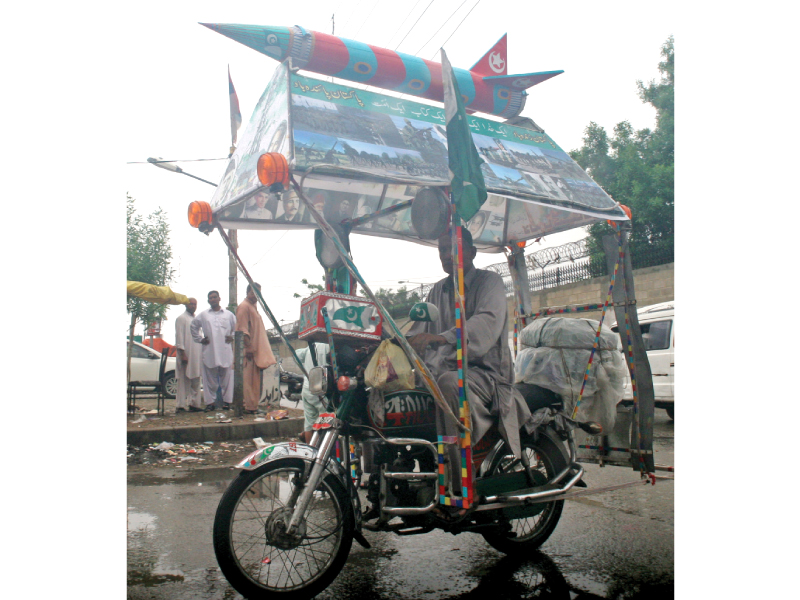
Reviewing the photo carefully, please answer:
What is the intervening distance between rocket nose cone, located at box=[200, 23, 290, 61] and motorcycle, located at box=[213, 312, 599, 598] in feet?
5.02

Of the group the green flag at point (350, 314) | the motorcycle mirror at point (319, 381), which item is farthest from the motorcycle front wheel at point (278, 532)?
the green flag at point (350, 314)

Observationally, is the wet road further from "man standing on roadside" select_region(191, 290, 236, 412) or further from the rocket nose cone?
"man standing on roadside" select_region(191, 290, 236, 412)

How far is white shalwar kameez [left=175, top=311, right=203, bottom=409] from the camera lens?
9.48 metres

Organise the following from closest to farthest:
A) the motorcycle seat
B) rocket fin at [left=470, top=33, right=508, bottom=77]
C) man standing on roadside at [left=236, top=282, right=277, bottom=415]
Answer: the motorcycle seat → rocket fin at [left=470, top=33, right=508, bottom=77] → man standing on roadside at [left=236, top=282, right=277, bottom=415]

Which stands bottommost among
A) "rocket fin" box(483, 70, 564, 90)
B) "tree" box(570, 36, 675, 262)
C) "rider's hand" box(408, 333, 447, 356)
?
"rider's hand" box(408, 333, 447, 356)

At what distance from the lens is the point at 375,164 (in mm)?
2861

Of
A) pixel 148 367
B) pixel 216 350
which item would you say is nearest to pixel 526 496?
pixel 216 350

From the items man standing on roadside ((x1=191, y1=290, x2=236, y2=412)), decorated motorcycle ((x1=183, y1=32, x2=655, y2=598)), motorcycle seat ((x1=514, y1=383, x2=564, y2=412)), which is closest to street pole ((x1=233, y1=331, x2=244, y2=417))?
man standing on roadside ((x1=191, y1=290, x2=236, y2=412))

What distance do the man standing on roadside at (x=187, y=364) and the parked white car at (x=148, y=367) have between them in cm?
348

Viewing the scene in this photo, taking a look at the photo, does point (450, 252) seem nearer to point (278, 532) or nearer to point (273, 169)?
point (273, 169)

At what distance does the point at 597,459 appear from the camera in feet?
12.8

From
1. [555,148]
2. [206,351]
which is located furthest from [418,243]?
[206,351]

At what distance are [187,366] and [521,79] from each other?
298 inches

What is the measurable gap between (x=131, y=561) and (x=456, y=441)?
189 cm
